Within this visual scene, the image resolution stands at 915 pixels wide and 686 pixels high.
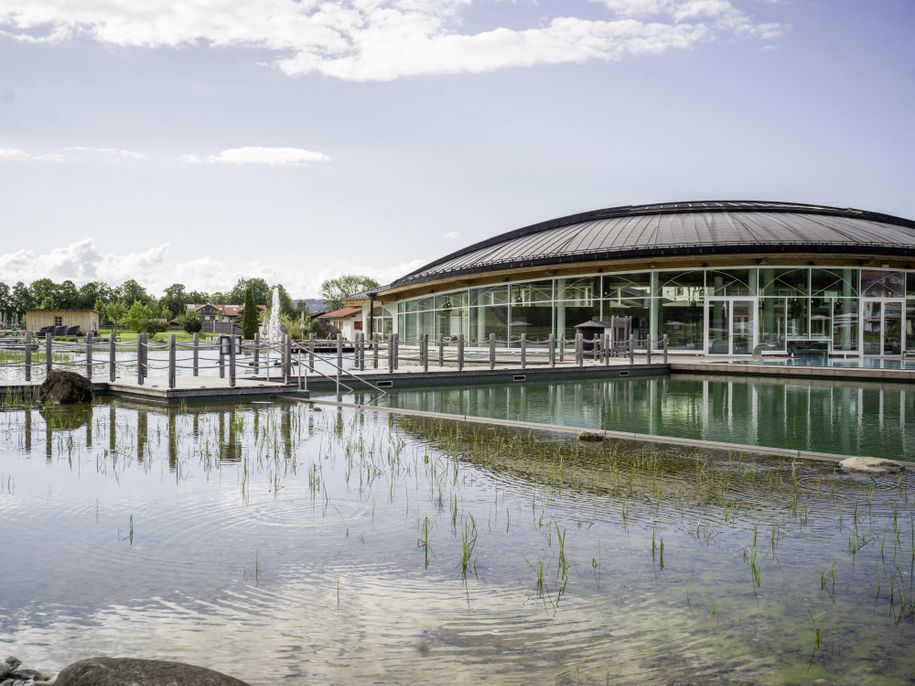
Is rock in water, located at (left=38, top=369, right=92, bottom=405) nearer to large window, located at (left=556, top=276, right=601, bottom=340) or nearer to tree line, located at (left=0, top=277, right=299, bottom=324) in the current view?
large window, located at (left=556, top=276, right=601, bottom=340)

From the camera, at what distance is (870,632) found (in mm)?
3861

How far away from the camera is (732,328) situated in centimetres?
2864

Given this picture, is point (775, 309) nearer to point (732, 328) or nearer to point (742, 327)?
point (742, 327)

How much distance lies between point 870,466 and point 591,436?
314 centimetres

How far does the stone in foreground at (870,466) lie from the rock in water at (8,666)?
727 cm

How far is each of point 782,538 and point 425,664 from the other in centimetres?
308

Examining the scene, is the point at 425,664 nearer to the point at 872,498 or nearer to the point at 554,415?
the point at 872,498

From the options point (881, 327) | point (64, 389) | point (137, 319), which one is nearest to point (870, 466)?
point (64, 389)

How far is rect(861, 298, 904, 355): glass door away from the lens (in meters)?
28.5

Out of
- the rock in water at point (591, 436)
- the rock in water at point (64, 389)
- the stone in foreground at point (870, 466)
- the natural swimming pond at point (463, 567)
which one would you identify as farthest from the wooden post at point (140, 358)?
the stone in foreground at point (870, 466)

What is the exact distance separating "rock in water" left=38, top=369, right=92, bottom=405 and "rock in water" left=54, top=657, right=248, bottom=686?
40.5ft

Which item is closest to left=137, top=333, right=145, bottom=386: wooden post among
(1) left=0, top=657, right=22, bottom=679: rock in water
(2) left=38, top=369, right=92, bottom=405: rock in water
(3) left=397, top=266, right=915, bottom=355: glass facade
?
(2) left=38, top=369, right=92, bottom=405: rock in water

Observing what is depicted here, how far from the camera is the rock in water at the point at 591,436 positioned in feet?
32.2

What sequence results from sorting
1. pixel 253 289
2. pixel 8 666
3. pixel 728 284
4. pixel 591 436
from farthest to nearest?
1. pixel 253 289
2. pixel 728 284
3. pixel 591 436
4. pixel 8 666
